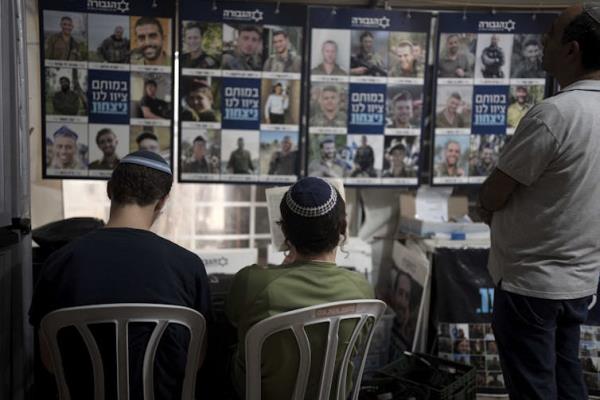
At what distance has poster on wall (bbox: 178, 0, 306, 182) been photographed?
262 centimetres

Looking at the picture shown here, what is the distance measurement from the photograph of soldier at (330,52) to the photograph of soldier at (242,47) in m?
0.29

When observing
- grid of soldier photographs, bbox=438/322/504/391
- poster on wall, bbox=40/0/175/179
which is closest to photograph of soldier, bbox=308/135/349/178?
poster on wall, bbox=40/0/175/179

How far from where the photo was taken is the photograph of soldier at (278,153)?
2.74 metres

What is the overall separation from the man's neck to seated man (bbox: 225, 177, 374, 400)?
0.98ft

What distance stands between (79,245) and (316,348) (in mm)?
648

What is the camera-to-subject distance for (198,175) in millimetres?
2725

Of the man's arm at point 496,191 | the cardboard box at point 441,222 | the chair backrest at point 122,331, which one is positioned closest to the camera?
the chair backrest at point 122,331

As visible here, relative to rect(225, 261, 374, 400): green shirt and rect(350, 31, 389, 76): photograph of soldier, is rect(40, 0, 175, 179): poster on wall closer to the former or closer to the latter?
rect(350, 31, 389, 76): photograph of soldier

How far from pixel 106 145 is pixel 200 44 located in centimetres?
72

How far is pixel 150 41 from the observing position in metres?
2.60

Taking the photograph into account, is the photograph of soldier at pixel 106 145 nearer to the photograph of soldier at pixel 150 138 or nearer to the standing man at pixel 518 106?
the photograph of soldier at pixel 150 138

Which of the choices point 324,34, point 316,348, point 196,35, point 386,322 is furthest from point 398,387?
point 196,35

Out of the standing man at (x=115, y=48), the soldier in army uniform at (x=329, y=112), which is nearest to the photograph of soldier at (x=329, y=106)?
the soldier in army uniform at (x=329, y=112)

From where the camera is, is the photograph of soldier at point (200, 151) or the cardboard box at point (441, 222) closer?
the photograph of soldier at point (200, 151)
